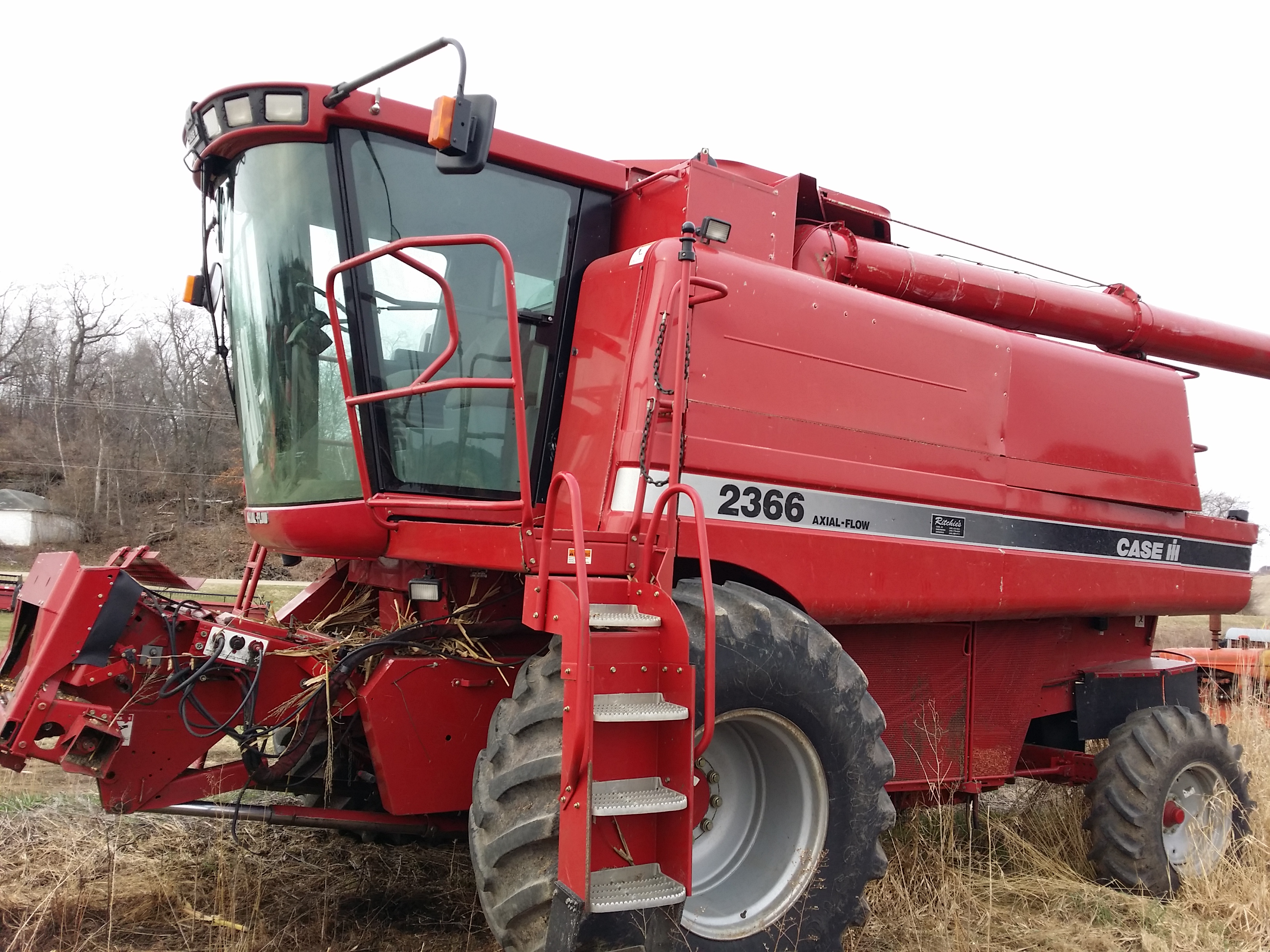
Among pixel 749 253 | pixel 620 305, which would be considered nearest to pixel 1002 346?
pixel 749 253

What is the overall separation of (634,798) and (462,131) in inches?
81.6

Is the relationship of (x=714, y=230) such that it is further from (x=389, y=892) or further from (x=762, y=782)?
(x=389, y=892)

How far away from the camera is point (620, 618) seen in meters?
2.85

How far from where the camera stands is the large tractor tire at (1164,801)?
181 inches

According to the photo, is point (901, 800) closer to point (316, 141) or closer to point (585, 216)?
point (585, 216)

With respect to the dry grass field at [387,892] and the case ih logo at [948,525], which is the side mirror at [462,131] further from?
the dry grass field at [387,892]

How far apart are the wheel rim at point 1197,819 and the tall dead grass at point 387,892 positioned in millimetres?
123

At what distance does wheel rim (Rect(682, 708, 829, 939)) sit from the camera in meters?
3.19

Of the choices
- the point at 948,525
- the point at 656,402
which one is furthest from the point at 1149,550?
the point at 656,402

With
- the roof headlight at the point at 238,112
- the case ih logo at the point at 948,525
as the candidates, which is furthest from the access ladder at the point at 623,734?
the roof headlight at the point at 238,112

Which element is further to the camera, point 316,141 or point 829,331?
point 829,331

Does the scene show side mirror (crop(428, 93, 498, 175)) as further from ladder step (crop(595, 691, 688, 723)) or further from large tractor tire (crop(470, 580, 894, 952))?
ladder step (crop(595, 691, 688, 723))

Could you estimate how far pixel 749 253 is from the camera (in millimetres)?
4059

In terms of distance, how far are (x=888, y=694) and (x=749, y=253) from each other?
78.8 inches
